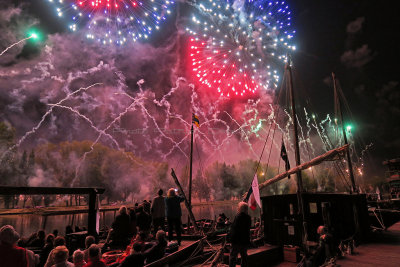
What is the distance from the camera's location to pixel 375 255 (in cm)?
1032

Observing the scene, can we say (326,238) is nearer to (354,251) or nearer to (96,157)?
(354,251)

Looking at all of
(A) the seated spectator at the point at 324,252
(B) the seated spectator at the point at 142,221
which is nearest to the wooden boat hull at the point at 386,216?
(A) the seated spectator at the point at 324,252

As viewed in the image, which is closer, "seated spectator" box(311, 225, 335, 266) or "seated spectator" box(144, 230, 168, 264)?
"seated spectator" box(144, 230, 168, 264)

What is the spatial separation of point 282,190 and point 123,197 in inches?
3008

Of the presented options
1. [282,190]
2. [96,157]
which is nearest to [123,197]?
[96,157]

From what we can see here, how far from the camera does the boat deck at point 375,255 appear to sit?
9.11 m

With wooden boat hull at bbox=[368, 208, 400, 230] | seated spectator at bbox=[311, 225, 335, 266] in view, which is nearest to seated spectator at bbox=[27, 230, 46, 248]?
seated spectator at bbox=[311, 225, 335, 266]

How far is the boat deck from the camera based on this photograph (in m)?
9.11

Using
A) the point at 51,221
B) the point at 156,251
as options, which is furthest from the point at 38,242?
the point at 51,221

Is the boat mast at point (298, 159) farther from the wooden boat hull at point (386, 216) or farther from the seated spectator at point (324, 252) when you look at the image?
the wooden boat hull at point (386, 216)

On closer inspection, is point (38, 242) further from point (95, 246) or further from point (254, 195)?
point (254, 195)

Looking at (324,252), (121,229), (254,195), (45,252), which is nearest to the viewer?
(45,252)

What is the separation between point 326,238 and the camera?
927 cm

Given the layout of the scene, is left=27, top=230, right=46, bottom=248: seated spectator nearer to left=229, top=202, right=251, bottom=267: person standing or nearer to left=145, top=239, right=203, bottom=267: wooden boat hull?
left=145, top=239, right=203, bottom=267: wooden boat hull
